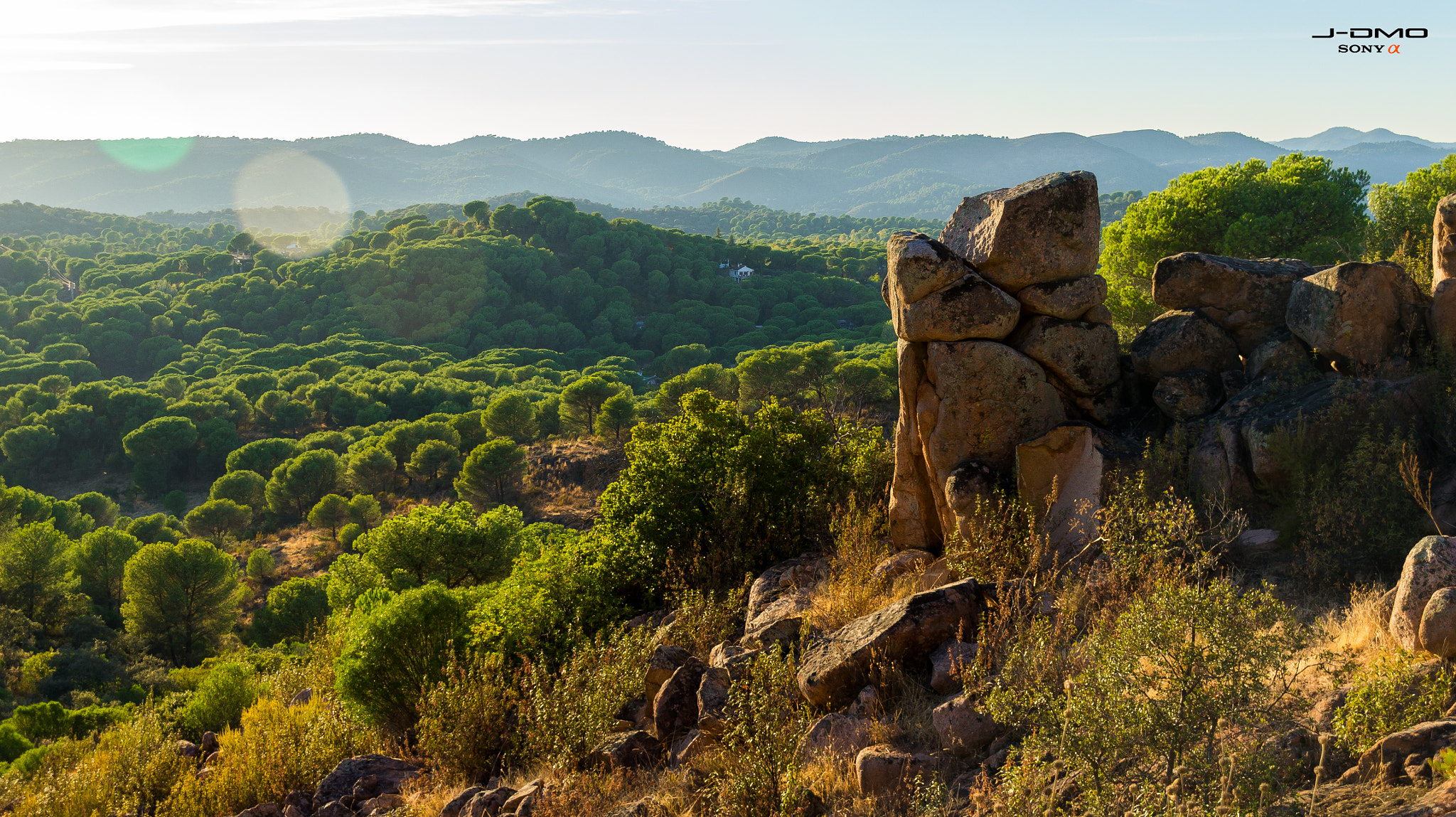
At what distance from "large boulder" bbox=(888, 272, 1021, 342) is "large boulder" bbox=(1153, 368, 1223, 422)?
4.86 ft

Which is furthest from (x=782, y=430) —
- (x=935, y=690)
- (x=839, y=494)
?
(x=935, y=690)

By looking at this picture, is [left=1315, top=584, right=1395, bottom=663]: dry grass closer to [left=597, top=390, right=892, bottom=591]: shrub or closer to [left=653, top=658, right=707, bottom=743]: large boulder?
[left=653, top=658, right=707, bottom=743]: large boulder

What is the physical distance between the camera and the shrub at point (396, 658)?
325 inches

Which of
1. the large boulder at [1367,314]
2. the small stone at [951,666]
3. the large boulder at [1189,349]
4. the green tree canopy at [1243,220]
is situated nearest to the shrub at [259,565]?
the green tree canopy at [1243,220]

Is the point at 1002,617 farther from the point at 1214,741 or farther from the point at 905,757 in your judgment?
the point at 1214,741

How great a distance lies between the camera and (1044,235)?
297 inches

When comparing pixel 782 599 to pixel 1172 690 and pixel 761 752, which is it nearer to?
pixel 761 752

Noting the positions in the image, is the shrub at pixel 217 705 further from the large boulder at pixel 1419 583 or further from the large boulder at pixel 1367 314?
the large boulder at pixel 1367 314

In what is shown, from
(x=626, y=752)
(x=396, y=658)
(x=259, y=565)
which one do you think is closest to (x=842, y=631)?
(x=626, y=752)

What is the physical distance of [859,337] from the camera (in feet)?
263

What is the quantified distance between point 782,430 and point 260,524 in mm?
46125

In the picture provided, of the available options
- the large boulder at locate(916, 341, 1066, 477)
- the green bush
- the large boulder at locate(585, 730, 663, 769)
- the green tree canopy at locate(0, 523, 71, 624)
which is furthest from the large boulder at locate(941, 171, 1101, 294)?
the green tree canopy at locate(0, 523, 71, 624)

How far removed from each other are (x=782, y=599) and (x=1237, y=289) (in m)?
5.20

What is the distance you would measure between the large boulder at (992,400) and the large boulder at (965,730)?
10.3ft
